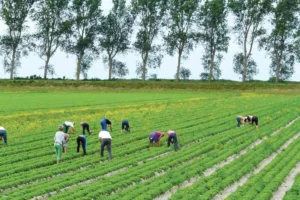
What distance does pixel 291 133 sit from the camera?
33.2m

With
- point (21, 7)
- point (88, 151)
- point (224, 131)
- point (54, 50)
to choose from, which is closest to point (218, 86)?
point (54, 50)

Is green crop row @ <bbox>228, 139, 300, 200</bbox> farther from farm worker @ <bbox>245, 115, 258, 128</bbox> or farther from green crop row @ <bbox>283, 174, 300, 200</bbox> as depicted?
farm worker @ <bbox>245, 115, 258, 128</bbox>

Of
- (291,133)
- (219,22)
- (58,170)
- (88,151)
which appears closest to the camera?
(58,170)

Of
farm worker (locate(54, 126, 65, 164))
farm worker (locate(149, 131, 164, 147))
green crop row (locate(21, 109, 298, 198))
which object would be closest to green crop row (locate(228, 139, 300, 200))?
green crop row (locate(21, 109, 298, 198))

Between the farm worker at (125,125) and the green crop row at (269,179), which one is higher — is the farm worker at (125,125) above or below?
above

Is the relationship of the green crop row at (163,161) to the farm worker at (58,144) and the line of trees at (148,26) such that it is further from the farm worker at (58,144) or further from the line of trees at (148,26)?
the line of trees at (148,26)

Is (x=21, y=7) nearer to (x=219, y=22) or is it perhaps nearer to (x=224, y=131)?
(x=219, y=22)

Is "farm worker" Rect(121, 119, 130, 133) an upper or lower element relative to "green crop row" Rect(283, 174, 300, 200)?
upper

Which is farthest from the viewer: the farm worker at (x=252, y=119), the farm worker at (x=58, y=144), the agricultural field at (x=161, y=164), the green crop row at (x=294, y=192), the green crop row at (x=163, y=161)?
the farm worker at (x=252, y=119)

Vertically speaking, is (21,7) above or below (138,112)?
above

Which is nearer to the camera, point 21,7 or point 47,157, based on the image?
point 47,157

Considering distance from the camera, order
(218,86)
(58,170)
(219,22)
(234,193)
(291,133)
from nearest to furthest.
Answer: (234,193) → (58,170) → (291,133) → (218,86) → (219,22)

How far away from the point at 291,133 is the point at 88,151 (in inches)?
613

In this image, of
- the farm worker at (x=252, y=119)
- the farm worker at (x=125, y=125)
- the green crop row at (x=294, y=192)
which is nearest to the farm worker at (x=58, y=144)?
the farm worker at (x=125, y=125)
